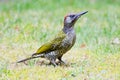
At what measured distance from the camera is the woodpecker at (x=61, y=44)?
9.44 metres

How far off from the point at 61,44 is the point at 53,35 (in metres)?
2.85

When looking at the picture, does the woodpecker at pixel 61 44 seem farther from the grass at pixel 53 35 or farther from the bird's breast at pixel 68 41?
the grass at pixel 53 35

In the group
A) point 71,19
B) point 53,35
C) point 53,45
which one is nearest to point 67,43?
point 53,45

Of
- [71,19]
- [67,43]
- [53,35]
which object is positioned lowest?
[53,35]

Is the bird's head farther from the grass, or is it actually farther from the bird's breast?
the grass

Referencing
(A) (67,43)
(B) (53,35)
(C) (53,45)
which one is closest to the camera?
(A) (67,43)

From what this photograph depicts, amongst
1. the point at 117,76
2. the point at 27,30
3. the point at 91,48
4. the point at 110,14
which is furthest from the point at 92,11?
the point at 117,76

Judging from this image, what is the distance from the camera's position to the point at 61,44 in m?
9.46

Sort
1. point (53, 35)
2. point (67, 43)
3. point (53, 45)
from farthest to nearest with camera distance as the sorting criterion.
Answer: point (53, 35) < point (53, 45) < point (67, 43)

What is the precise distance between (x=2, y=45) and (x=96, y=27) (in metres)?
2.94

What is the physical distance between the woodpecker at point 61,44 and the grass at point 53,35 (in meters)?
0.19

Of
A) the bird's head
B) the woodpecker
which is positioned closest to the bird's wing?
the woodpecker

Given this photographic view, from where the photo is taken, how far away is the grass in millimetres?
8766

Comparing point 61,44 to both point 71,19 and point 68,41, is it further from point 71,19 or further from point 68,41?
point 71,19
